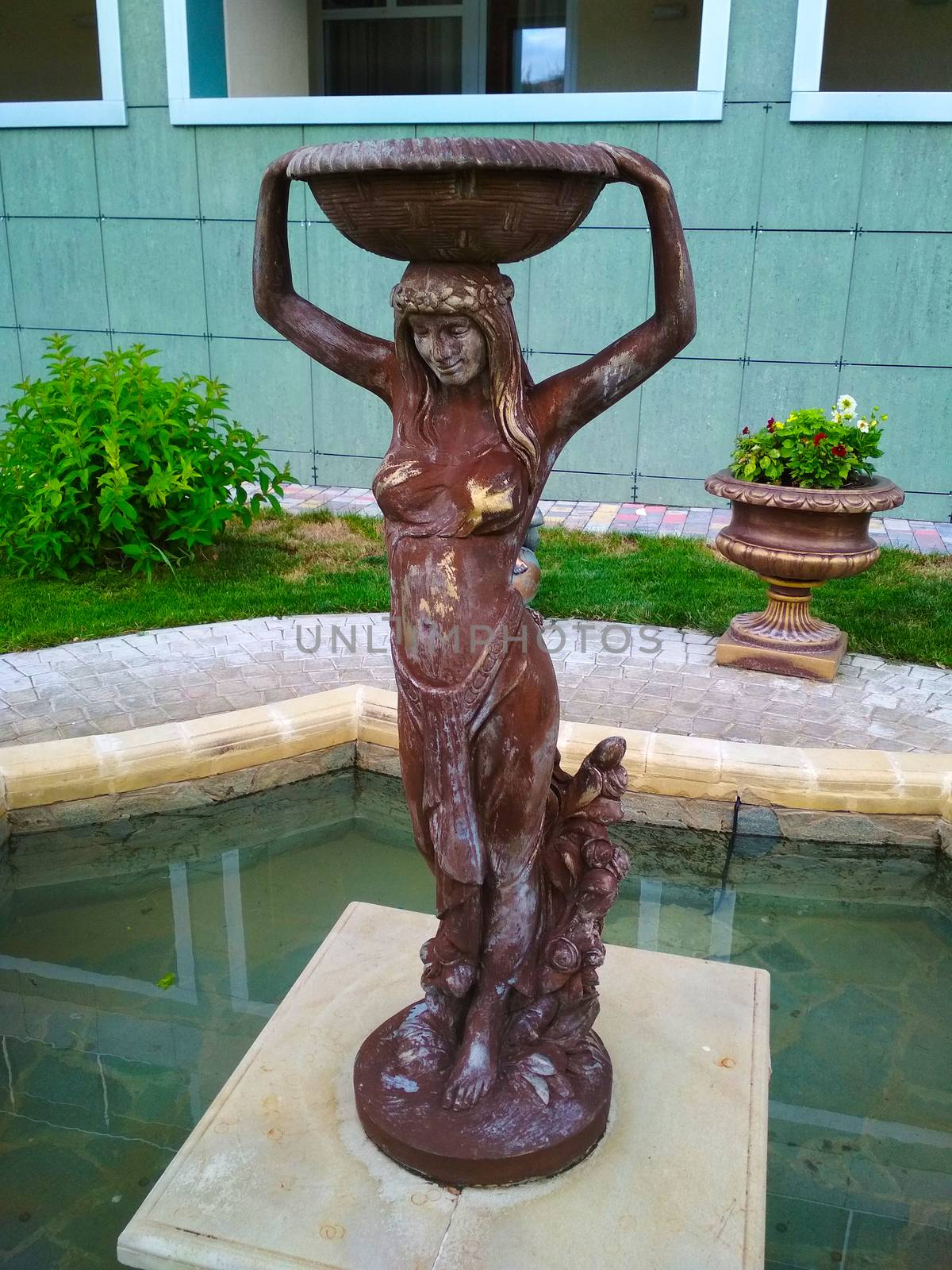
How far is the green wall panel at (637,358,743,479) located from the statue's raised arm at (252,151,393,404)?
7.03 m

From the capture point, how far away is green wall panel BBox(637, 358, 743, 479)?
9.52 meters

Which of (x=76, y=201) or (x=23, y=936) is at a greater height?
(x=76, y=201)

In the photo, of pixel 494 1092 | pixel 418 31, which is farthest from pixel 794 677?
pixel 418 31

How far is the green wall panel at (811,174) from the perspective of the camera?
28.6 feet

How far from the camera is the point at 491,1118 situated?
2.69 meters

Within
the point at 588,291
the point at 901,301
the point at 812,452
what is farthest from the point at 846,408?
the point at 588,291

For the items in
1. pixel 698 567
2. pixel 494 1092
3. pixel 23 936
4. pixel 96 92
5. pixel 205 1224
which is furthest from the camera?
pixel 96 92

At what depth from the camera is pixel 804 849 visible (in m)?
4.53

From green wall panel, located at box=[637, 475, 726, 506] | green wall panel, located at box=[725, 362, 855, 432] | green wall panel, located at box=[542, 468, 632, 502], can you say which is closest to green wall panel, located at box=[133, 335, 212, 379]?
green wall panel, located at box=[542, 468, 632, 502]

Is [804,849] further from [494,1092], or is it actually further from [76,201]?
[76,201]

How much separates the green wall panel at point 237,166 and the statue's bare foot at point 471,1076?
842 centimetres

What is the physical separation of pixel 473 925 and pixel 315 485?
823 centimetres

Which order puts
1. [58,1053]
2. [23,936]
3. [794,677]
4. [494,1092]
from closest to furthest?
[494,1092] < [58,1053] < [23,936] < [794,677]

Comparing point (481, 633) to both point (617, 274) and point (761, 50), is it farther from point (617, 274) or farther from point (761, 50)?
point (761, 50)
